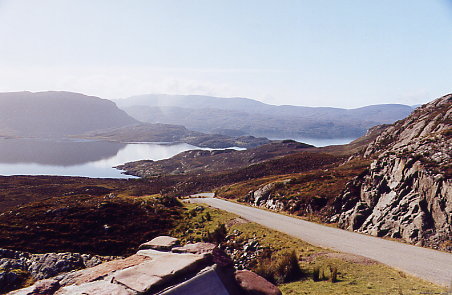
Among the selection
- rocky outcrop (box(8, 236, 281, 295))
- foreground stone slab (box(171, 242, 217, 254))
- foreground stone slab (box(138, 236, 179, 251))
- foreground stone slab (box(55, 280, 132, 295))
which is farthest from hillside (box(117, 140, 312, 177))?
foreground stone slab (box(55, 280, 132, 295))

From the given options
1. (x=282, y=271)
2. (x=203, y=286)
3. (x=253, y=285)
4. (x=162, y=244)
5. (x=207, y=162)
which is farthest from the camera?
(x=207, y=162)

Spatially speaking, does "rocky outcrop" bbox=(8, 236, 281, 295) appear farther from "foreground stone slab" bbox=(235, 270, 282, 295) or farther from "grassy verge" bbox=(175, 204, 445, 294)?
"grassy verge" bbox=(175, 204, 445, 294)

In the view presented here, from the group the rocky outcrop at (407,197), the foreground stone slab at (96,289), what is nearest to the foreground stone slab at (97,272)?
the foreground stone slab at (96,289)

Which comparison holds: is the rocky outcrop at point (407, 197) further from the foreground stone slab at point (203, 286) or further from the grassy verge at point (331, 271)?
the foreground stone slab at point (203, 286)

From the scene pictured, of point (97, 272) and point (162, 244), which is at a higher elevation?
point (162, 244)

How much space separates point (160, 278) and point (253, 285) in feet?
11.5

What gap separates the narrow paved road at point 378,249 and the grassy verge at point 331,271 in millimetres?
1504

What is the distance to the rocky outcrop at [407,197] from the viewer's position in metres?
21.5

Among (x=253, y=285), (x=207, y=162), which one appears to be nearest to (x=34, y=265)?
(x=253, y=285)

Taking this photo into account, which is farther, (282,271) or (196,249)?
(282,271)

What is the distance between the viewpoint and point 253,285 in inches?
372

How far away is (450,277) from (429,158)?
15233 mm

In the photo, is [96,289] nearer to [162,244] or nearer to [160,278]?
[160,278]

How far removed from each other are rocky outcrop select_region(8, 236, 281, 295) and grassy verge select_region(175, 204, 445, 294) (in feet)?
16.6
